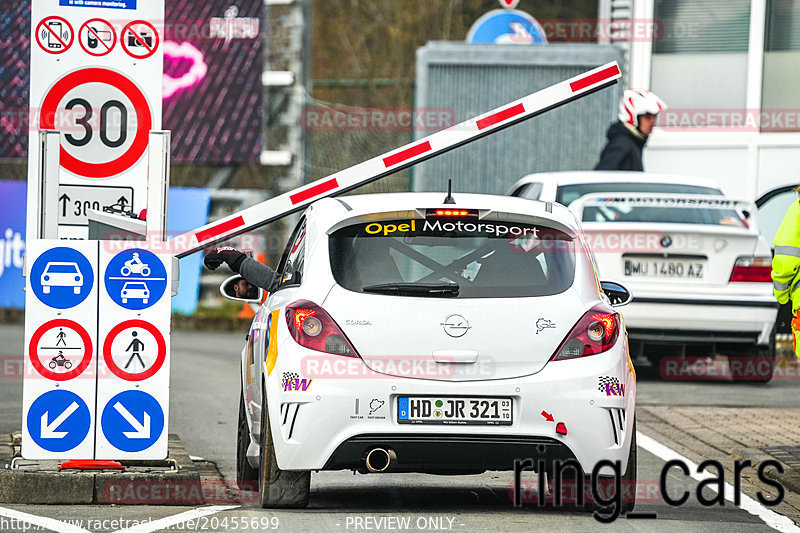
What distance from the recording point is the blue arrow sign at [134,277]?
27.2 ft

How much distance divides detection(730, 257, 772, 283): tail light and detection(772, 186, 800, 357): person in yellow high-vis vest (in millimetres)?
4222

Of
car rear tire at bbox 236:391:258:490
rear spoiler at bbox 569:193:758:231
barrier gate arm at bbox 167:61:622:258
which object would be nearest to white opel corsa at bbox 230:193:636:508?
car rear tire at bbox 236:391:258:490

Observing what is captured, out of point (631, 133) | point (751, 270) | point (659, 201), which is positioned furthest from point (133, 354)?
point (631, 133)

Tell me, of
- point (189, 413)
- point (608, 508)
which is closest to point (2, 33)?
point (189, 413)

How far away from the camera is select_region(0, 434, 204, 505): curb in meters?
8.07

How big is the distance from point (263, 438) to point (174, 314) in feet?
46.5

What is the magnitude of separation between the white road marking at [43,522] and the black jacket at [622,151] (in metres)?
10.0

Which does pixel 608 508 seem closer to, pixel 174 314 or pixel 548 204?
pixel 548 204

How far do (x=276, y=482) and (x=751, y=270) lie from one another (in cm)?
733

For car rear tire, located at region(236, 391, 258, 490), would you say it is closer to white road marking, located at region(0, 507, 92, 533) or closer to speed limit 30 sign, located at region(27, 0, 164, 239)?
speed limit 30 sign, located at region(27, 0, 164, 239)

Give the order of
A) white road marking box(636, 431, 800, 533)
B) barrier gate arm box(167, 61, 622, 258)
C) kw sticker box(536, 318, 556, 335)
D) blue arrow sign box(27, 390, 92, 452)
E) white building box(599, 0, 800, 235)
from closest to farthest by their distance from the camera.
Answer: kw sticker box(536, 318, 556, 335)
white road marking box(636, 431, 800, 533)
blue arrow sign box(27, 390, 92, 452)
barrier gate arm box(167, 61, 622, 258)
white building box(599, 0, 800, 235)

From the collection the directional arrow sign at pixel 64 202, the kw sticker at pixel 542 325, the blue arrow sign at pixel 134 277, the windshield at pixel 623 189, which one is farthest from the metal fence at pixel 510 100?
the kw sticker at pixel 542 325

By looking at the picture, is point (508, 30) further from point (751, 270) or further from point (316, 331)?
point (316, 331)

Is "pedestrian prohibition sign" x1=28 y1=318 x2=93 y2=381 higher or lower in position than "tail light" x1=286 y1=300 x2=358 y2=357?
lower
